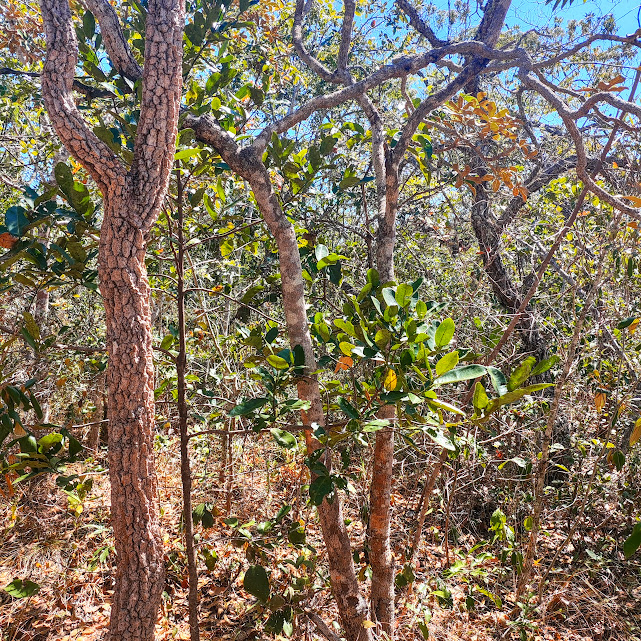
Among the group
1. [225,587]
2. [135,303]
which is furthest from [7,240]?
[225,587]

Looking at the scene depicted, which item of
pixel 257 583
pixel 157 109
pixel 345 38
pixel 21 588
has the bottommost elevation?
pixel 257 583

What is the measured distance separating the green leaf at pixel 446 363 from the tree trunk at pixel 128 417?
79 centimetres

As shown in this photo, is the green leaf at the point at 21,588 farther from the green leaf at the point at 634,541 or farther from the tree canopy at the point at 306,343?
the green leaf at the point at 634,541

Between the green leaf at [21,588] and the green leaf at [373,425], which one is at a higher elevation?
the green leaf at [373,425]

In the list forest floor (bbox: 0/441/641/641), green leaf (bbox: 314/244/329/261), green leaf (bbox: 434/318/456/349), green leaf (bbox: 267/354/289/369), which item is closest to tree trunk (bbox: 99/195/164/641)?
green leaf (bbox: 267/354/289/369)

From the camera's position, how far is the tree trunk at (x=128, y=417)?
1276mm

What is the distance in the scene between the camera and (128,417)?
4.26 ft

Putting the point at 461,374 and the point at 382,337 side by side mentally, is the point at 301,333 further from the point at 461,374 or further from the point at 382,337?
the point at 461,374

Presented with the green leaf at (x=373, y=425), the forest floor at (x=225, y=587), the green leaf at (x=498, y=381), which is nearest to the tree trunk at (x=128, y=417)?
the green leaf at (x=373, y=425)

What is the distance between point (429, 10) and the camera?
6.11 m

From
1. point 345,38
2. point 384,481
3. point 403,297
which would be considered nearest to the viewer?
point 403,297

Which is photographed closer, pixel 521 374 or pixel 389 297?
pixel 521 374

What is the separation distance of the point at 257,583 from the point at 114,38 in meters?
1.88

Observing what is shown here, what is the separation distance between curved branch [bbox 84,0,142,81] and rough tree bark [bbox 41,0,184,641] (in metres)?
0.25
